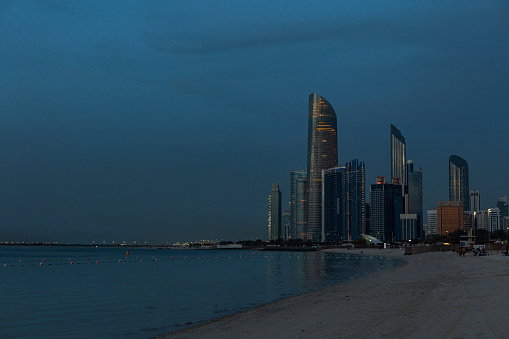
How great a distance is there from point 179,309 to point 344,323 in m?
16.9

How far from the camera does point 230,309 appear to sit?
3281cm

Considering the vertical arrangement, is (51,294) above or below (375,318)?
below

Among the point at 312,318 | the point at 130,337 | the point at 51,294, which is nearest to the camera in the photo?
the point at 312,318

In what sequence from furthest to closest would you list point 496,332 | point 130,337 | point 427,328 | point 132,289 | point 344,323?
1. point 132,289
2. point 130,337
3. point 344,323
4. point 427,328
5. point 496,332

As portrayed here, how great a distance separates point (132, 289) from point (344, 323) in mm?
35801

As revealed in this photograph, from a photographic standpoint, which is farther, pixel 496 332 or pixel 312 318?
pixel 312 318

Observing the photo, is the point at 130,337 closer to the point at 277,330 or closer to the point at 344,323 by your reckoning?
the point at 277,330

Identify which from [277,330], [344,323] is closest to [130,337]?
[277,330]

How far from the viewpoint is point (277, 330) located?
752 inches

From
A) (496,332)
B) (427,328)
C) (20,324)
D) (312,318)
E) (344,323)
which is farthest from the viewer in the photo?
(20,324)

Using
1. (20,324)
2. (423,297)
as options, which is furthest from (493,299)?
(20,324)

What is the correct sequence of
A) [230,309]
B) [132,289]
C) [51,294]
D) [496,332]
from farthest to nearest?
[132,289]
[51,294]
[230,309]
[496,332]

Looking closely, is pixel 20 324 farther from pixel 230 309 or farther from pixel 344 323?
pixel 344 323

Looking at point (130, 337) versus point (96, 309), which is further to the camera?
point (96, 309)
